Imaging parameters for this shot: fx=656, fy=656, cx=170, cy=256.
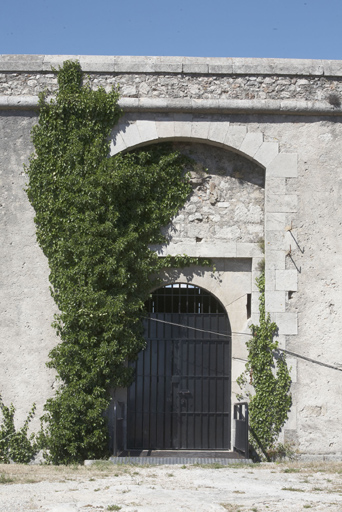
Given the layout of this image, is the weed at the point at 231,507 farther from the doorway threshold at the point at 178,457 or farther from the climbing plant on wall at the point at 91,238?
the climbing plant on wall at the point at 91,238

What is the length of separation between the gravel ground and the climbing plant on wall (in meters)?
1.15

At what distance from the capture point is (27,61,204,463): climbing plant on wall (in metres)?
9.66

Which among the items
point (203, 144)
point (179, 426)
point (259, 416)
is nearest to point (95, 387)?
point (179, 426)

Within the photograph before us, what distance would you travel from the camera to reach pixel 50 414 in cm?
984

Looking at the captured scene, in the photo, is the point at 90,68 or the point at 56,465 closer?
the point at 56,465

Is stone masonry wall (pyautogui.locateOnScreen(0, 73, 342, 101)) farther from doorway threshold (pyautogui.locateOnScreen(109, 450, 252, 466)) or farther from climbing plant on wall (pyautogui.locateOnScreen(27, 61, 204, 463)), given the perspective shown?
doorway threshold (pyautogui.locateOnScreen(109, 450, 252, 466))

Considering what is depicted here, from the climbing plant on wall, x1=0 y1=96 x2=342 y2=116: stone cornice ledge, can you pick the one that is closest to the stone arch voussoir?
x1=0 y1=96 x2=342 y2=116: stone cornice ledge

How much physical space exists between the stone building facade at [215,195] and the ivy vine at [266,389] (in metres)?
0.23

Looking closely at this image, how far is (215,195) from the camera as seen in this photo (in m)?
10.5

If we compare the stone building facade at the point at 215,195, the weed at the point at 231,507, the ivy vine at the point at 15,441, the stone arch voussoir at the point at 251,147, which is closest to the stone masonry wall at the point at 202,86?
the stone building facade at the point at 215,195

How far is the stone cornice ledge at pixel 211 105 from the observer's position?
33.3 ft

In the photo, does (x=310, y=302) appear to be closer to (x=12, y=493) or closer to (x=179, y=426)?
(x=179, y=426)

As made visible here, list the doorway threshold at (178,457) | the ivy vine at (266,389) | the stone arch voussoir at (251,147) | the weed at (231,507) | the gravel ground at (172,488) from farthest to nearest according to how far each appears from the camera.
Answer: the stone arch voussoir at (251,147) < the ivy vine at (266,389) < the doorway threshold at (178,457) < the gravel ground at (172,488) < the weed at (231,507)

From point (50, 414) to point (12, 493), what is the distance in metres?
2.95
